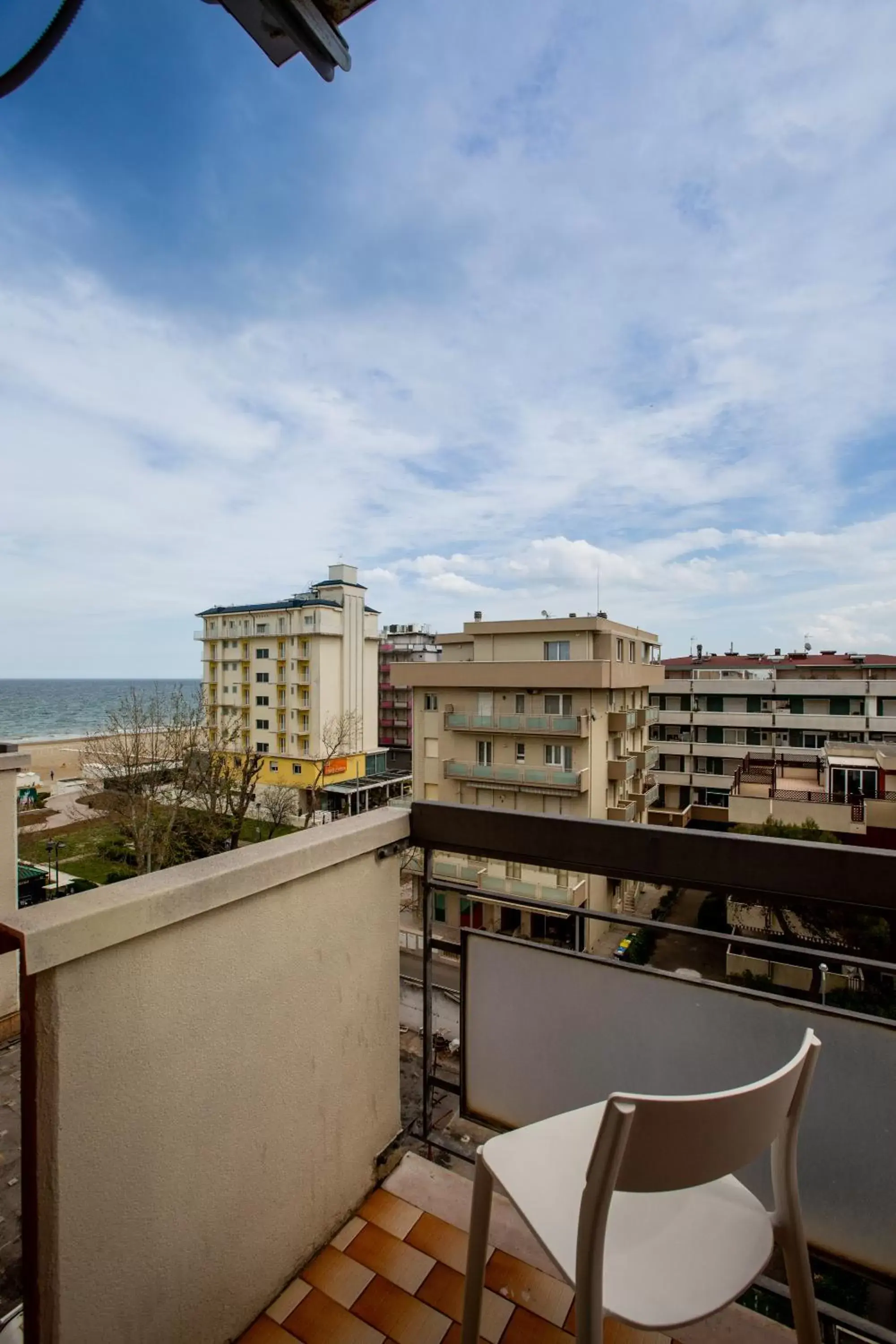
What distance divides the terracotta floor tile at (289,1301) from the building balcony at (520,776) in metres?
14.3

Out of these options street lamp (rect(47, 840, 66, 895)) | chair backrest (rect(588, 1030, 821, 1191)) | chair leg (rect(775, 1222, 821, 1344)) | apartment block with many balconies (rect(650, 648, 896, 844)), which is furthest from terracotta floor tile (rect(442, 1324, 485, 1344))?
apartment block with many balconies (rect(650, 648, 896, 844))

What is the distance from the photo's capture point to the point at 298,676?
25.8 meters

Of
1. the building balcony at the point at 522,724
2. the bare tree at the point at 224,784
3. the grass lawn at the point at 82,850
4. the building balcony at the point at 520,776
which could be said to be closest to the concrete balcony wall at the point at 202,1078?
the bare tree at the point at 224,784

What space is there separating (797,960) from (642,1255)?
0.62 metres

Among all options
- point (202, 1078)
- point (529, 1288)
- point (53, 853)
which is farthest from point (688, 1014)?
point (53, 853)

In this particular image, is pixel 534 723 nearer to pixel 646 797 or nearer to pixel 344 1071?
pixel 646 797

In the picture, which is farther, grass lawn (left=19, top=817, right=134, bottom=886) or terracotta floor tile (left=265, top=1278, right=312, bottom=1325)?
grass lawn (left=19, top=817, right=134, bottom=886)

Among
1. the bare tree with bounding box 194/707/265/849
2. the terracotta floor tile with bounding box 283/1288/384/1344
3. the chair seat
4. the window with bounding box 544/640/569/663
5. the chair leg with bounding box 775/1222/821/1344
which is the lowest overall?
the bare tree with bounding box 194/707/265/849

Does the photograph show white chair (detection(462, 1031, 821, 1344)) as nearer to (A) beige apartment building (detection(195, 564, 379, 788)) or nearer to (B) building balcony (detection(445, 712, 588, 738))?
(B) building balcony (detection(445, 712, 588, 738))

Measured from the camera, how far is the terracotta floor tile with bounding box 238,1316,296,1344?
3.89ft

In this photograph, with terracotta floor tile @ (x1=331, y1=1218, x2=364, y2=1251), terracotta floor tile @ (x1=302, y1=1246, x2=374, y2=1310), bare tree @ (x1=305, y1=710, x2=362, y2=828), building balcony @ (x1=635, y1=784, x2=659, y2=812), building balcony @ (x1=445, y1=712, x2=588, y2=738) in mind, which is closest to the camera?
terracotta floor tile @ (x1=302, y1=1246, x2=374, y2=1310)

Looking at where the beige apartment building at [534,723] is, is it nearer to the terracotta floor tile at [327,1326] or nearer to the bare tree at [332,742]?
the bare tree at [332,742]

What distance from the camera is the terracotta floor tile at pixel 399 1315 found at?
1.18 m

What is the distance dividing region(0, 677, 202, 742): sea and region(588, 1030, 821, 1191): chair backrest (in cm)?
2107
